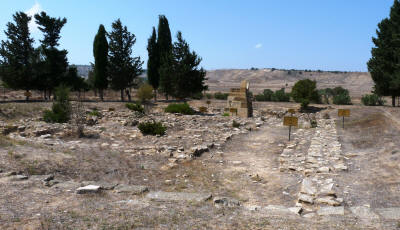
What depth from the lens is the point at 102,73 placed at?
30.3 m

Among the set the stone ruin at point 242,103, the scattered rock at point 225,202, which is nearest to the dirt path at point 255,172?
the scattered rock at point 225,202

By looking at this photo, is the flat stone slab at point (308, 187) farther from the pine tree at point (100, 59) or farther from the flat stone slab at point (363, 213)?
the pine tree at point (100, 59)

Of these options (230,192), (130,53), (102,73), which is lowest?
(230,192)

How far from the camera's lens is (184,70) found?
Result: 2802cm

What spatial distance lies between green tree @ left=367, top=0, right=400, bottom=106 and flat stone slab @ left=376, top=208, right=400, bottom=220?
2283 centimetres

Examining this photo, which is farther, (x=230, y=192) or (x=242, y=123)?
(x=242, y=123)

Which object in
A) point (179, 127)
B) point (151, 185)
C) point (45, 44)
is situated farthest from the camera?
point (45, 44)

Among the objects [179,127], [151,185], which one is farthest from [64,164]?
[179,127]

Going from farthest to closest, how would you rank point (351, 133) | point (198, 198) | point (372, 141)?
point (351, 133)
point (372, 141)
point (198, 198)

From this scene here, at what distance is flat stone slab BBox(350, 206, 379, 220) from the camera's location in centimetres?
459

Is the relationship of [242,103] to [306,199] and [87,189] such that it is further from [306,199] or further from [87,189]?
[87,189]

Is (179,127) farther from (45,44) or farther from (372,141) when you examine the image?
(45,44)

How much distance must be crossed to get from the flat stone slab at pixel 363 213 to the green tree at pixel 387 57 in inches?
902

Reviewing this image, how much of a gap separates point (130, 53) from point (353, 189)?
28265 mm
